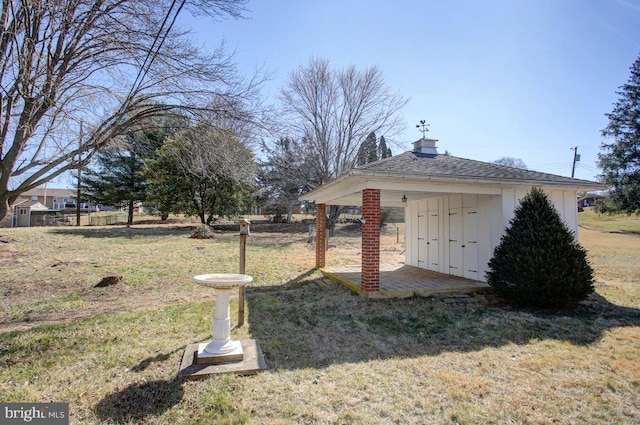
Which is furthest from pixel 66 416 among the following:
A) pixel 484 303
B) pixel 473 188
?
pixel 473 188

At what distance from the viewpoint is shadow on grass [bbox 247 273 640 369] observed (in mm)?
4395

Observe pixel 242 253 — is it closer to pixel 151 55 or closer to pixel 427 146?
pixel 151 55

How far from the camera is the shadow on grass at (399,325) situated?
4395mm

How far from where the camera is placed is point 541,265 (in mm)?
6016

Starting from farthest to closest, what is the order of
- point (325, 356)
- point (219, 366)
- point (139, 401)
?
point (325, 356) → point (219, 366) → point (139, 401)

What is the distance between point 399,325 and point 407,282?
265 centimetres

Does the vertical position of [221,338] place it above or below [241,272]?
below

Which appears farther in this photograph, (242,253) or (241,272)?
(242,253)

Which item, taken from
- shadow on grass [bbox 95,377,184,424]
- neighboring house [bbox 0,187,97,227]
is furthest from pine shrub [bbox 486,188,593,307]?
neighboring house [bbox 0,187,97,227]

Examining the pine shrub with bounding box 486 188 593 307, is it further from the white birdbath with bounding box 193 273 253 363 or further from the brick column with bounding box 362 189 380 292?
the white birdbath with bounding box 193 273 253 363

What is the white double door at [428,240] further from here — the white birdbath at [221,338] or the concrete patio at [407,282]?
the white birdbath at [221,338]

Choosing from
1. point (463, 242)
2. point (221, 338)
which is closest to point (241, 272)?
point (221, 338)

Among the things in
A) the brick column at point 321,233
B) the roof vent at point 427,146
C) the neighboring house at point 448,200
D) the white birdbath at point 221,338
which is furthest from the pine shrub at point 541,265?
the brick column at point 321,233

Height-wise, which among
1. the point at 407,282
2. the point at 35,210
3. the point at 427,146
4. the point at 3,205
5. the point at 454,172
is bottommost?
the point at 407,282
